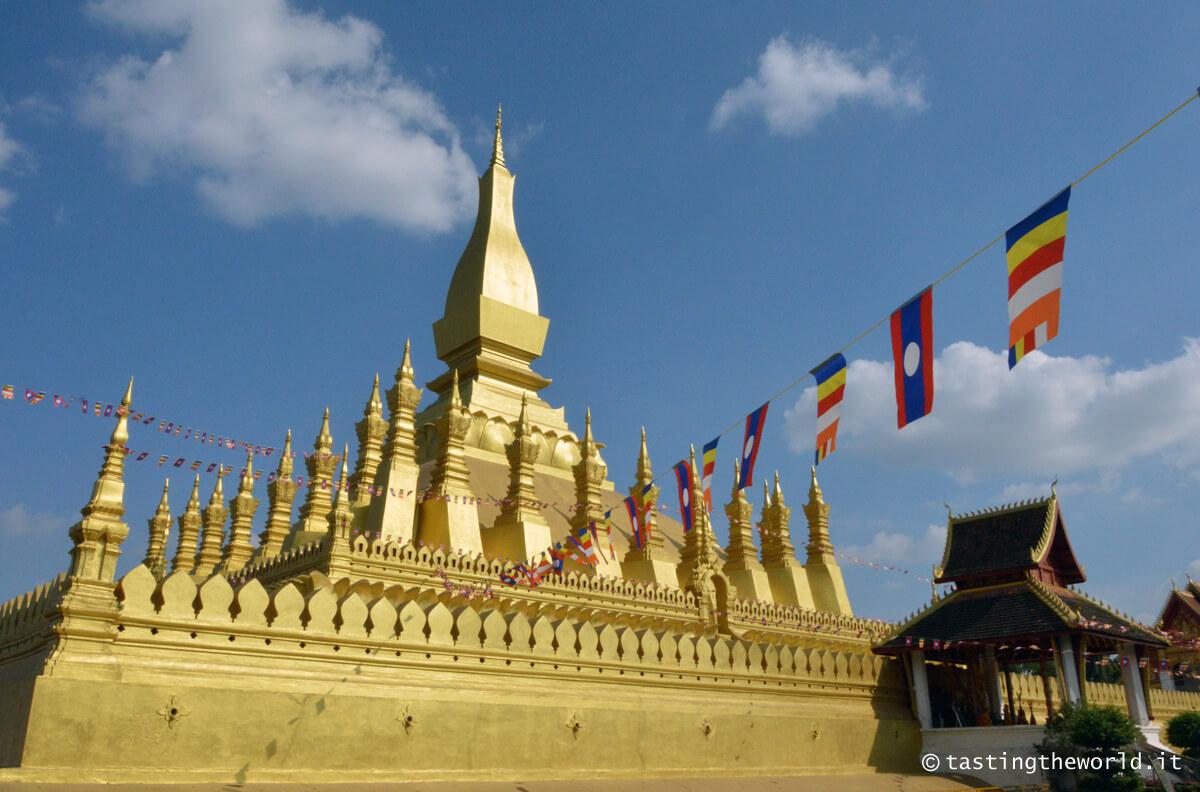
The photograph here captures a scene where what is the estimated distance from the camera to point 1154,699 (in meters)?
28.1

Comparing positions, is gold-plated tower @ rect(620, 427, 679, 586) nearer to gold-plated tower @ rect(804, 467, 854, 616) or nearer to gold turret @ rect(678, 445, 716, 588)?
gold turret @ rect(678, 445, 716, 588)

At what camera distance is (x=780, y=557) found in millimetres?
31719

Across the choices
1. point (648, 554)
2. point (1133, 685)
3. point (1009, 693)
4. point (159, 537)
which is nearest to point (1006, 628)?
point (1009, 693)

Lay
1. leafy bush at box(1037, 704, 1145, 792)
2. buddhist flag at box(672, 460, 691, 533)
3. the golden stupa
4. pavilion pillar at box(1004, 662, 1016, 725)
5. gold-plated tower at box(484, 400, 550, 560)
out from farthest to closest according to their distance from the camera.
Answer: buddhist flag at box(672, 460, 691, 533), gold-plated tower at box(484, 400, 550, 560), pavilion pillar at box(1004, 662, 1016, 725), leafy bush at box(1037, 704, 1145, 792), the golden stupa

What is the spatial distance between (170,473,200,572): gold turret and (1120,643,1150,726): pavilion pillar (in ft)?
89.0

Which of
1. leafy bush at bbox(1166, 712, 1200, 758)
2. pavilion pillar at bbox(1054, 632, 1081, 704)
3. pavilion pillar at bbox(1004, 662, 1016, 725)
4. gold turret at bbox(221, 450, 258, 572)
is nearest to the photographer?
pavilion pillar at bbox(1054, 632, 1081, 704)

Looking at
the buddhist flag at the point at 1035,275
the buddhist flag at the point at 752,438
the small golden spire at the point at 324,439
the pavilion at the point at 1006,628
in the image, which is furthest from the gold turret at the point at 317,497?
the buddhist flag at the point at 1035,275

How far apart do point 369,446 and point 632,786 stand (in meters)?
16.1

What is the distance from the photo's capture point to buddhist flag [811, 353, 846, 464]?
17.1m

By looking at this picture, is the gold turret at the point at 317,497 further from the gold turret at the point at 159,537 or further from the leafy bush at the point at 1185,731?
the leafy bush at the point at 1185,731

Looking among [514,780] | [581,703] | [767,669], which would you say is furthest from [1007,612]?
[514,780]

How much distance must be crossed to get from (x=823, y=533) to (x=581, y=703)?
21259 millimetres

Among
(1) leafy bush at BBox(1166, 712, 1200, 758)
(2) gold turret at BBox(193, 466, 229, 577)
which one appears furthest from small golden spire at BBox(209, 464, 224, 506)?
(1) leafy bush at BBox(1166, 712, 1200, 758)

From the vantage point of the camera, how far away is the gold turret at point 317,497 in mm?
25750
